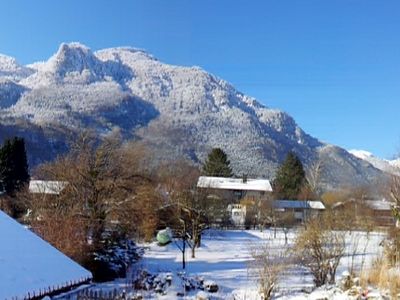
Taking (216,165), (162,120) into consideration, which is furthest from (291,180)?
(162,120)

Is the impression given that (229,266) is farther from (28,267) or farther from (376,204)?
(376,204)

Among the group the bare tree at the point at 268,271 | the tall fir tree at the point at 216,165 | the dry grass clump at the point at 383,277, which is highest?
the tall fir tree at the point at 216,165

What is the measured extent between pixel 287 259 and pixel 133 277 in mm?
5013

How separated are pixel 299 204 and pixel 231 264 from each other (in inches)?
1035

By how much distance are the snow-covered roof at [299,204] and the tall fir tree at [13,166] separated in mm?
21234

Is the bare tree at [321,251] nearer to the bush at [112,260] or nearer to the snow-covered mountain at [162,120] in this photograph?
the bush at [112,260]

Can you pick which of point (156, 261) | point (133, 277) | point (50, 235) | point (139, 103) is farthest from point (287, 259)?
point (139, 103)

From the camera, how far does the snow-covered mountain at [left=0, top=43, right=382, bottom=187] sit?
10000cm

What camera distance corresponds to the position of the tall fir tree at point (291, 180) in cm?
4828

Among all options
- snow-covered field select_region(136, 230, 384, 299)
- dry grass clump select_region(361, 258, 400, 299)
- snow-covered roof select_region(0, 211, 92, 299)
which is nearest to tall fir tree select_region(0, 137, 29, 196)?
snow-covered field select_region(136, 230, 384, 299)

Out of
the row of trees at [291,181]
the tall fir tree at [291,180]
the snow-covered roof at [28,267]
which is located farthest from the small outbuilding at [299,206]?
the snow-covered roof at [28,267]

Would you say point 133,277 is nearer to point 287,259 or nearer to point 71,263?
point 287,259

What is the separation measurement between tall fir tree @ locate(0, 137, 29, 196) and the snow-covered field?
14.7m

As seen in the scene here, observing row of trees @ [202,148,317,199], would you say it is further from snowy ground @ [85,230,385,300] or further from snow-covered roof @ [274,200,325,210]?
snowy ground @ [85,230,385,300]
